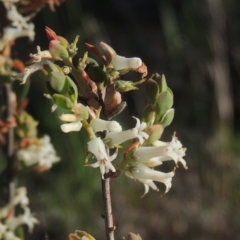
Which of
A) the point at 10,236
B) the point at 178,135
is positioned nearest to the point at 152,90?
the point at 10,236

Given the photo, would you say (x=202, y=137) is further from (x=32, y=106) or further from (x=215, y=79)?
(x=32, y=106)

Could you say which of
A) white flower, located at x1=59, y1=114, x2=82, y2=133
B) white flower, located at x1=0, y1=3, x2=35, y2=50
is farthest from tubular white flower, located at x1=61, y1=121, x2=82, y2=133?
white flower, located at x1=0, y1=3, x2=35, y2=50

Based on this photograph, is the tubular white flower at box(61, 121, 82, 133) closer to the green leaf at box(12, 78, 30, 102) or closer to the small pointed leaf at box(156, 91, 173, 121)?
the small pointed leaf at box(156, 91, 173, 121)

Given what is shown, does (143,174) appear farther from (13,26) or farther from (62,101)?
(13,26)

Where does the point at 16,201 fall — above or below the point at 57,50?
below

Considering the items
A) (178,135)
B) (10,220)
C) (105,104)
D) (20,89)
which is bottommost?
(178,135)

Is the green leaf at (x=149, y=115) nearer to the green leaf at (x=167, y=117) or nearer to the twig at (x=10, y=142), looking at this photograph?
the green leaf at (x=167, y=117)
